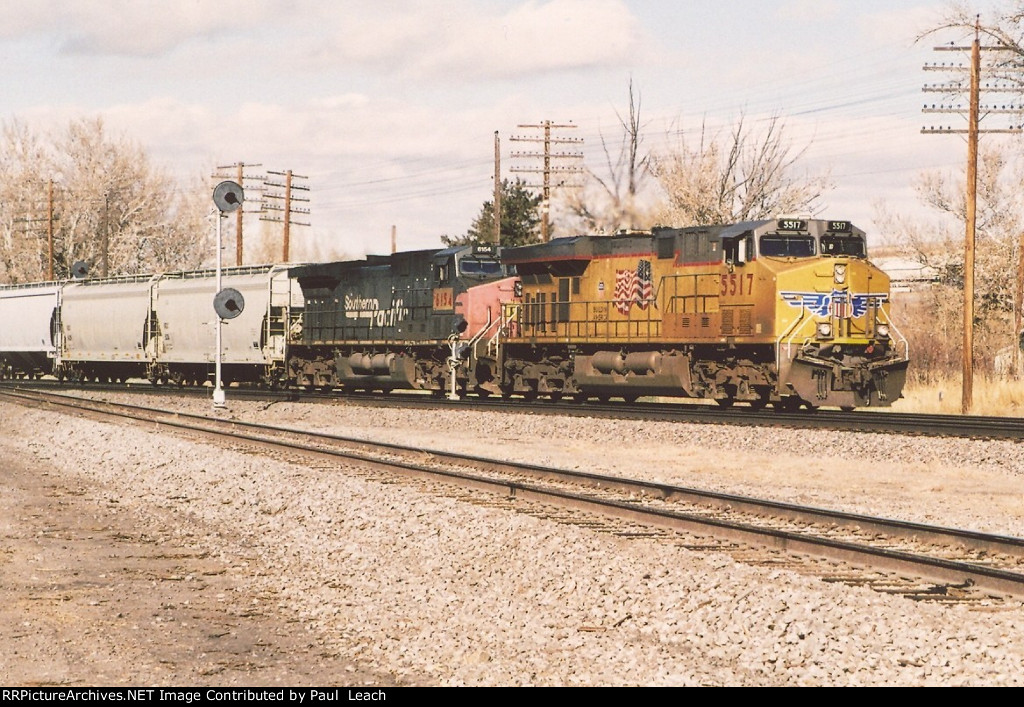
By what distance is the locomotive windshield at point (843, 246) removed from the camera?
74.3 feet

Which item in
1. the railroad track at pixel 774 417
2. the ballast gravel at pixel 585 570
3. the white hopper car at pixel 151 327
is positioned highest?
the white hopper car at pixel 151 327

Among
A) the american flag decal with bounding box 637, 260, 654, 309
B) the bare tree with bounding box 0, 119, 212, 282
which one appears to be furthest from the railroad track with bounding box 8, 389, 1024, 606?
the bare tree with bounding box 0, 119, 212, 282

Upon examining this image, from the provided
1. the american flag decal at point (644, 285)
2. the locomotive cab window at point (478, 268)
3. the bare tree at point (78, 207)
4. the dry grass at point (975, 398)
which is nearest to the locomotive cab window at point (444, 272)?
the locomotive cab window at point (478, 268)

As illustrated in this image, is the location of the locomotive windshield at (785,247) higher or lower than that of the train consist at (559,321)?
higher

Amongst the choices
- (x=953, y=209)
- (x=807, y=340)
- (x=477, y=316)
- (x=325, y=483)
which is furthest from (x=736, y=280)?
(x=953, y=209)

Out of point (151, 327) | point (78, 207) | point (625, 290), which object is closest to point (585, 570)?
point (625, 290)

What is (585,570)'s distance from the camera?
932 cm

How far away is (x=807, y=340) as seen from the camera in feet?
72.1

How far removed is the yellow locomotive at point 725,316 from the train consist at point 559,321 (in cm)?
3

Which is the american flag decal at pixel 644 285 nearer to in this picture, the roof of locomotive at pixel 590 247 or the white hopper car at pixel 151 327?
the roof of locomotive at pixel 590 247

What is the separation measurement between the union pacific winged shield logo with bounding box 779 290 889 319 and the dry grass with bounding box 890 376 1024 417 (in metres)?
4.55

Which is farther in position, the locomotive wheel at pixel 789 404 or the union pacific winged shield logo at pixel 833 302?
the locomotive wheel at pixel 789 404

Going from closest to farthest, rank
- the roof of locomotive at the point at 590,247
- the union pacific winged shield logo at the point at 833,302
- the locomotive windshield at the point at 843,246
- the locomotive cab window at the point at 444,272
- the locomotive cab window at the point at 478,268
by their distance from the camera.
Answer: the union pacific winged shield logo at the point at 833,302
the locomotive windshield at the point at 843,246
the roof of locomotive at the point at 590,247
the locomotive cab window at the point at 478,268
the locomotive cab window at the point at 444,272

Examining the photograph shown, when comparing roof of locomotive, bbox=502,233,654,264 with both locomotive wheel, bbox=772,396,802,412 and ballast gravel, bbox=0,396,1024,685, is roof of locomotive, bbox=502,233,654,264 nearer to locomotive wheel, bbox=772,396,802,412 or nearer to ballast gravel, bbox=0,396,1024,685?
locomotive wheel, bbox=772,396,802,412
